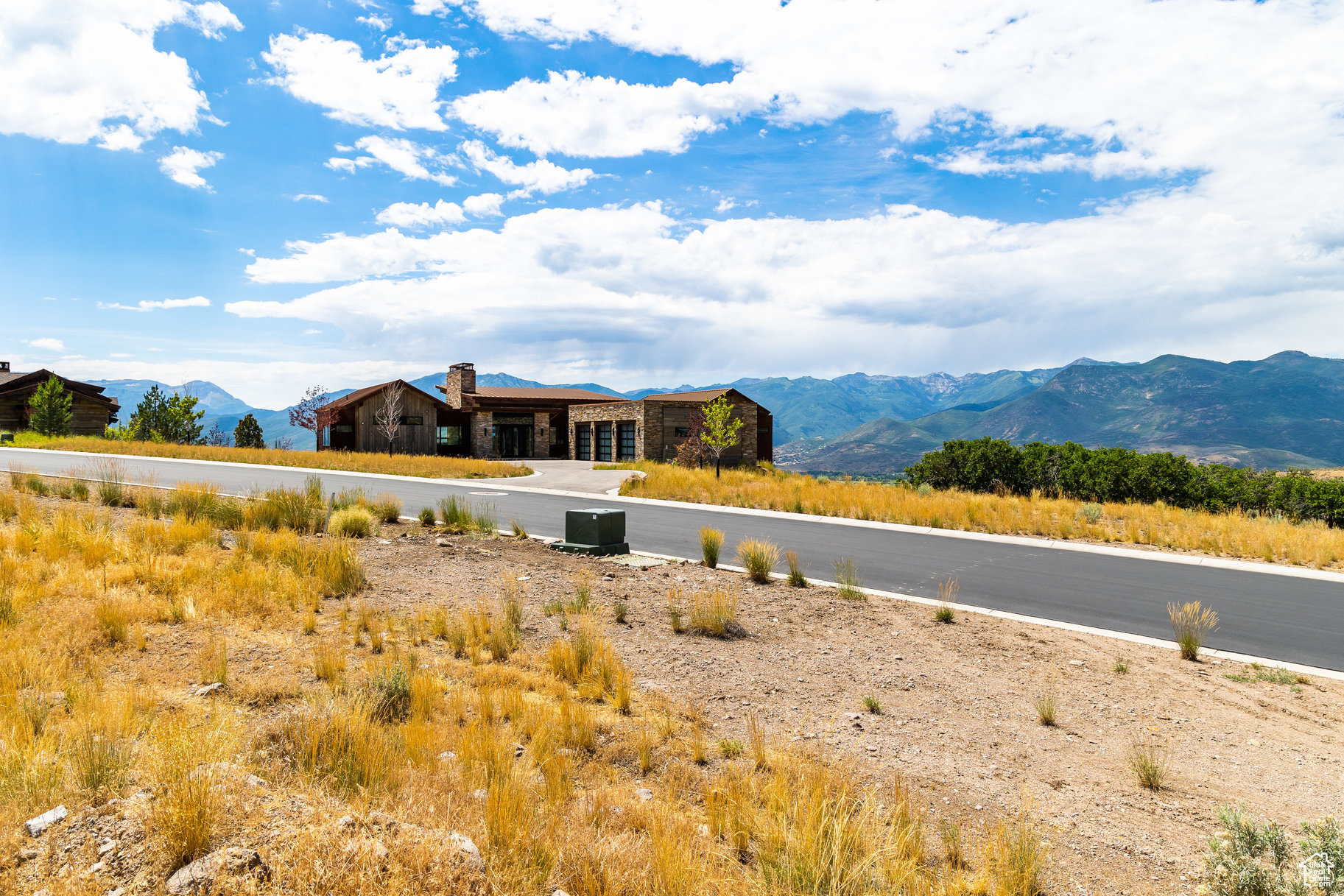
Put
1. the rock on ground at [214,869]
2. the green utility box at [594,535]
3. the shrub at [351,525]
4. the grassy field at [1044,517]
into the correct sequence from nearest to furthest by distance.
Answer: the rock on ground at [214,869] → the shrub at [351,525] → the green utility box at [594,535] → the grassy field at [1044,517]

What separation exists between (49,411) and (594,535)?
47913 mm

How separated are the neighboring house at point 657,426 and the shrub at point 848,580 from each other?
31038mm

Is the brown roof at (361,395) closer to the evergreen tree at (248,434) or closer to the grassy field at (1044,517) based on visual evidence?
the evergreen tree at (248,434)

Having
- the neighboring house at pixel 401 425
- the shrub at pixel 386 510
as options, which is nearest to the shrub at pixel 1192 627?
the shrub at pixel 386 510

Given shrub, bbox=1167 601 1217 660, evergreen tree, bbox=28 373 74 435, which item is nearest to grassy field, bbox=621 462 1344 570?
shrub, bbox=1167 601 1217 660

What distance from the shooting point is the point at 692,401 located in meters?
44.1

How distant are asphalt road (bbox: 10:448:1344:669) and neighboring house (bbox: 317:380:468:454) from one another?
28.8m

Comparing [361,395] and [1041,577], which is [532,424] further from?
[1041,577]

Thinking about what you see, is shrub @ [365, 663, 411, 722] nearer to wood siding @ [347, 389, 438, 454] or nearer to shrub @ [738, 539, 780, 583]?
shrub @ [738, 539, 780, 583]

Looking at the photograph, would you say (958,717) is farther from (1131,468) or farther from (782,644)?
(1131,468)

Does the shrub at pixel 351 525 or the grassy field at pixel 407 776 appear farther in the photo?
the shrub at pixel 351 525

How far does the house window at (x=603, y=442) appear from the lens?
46.4 m

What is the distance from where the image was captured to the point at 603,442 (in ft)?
155

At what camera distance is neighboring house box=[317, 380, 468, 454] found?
47.0 meters
